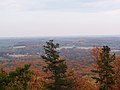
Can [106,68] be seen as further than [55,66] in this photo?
Yes

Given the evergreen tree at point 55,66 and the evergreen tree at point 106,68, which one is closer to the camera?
the evergreen tree at point 55,66

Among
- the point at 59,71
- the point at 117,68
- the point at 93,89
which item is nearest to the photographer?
the point at 59,71

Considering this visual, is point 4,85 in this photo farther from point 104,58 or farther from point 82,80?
point 82,80

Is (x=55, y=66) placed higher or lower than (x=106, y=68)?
higher

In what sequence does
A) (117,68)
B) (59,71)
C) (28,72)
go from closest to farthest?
1. (28,72)
2. (59,71)
3. (117,68)

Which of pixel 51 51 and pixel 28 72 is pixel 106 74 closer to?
pixel 51 51

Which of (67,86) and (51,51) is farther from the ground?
(51,51)

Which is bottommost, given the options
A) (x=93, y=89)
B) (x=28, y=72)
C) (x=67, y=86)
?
(x=93, y=89)

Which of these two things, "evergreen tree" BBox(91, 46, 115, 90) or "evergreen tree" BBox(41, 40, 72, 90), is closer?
"evergreen tree" BBox(41, 40, 72, 90)

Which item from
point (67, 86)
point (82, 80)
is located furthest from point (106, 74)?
point (82, 80)

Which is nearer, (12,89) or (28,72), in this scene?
(12,89)
